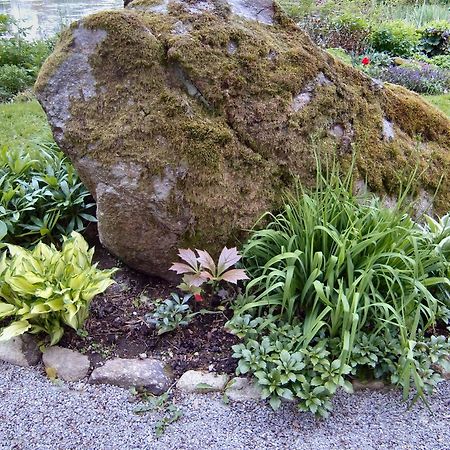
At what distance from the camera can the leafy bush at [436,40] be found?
996 cm

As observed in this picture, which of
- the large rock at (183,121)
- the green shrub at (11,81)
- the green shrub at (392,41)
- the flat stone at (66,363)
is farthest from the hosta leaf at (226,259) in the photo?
the green shrub at (392,41)

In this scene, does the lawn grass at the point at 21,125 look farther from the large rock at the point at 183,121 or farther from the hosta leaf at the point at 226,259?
the hosta leaf at the point at 226,259

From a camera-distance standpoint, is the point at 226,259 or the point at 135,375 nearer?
the point at 135,375

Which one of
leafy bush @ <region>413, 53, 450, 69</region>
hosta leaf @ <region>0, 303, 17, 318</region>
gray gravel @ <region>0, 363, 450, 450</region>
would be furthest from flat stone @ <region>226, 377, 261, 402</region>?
leafy bush @ <region>413, 53, 450, 69</region>

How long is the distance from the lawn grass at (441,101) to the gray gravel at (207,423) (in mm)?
4736

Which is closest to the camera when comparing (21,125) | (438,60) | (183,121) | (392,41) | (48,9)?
(183,121)

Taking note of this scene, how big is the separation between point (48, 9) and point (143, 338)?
13428mm

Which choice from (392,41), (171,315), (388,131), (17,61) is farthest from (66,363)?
(392,41)

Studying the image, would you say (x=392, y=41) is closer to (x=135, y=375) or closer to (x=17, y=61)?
(x=17, y=61)

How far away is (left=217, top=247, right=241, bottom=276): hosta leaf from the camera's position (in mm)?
2539

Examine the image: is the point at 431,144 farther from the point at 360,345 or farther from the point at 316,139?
the point at 360,345

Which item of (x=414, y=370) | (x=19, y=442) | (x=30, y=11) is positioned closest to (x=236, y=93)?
(x=414, y=370)

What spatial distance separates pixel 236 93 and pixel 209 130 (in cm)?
32

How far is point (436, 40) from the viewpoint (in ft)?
33.0
